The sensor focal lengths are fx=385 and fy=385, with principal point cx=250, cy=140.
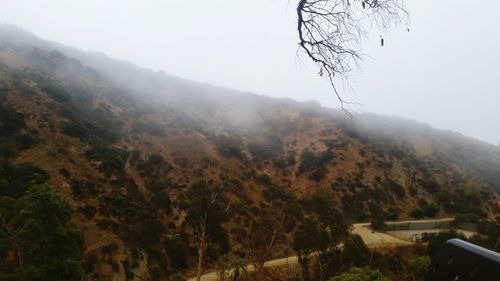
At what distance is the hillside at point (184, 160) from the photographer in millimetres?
31156

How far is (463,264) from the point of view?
56.8 inches

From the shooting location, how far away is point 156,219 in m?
33.7

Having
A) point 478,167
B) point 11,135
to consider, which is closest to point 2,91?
point 11,135

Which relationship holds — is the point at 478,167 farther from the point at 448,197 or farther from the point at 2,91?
the point at 2,91

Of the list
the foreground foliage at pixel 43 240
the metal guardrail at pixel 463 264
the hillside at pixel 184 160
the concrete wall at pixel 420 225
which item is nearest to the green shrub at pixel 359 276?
the foreground foliage at pixel 43 240

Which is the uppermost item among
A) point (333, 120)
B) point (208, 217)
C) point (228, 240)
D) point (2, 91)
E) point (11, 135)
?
point (333, 120)

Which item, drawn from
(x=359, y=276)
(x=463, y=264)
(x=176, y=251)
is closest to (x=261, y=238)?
(x=176, y=251)

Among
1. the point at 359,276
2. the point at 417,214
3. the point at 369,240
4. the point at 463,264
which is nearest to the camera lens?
the point at 463,264

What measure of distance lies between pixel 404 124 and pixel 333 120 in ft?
59.7

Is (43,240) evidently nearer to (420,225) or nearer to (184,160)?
(184,160)

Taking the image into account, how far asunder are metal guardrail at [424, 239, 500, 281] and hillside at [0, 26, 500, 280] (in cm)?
2201

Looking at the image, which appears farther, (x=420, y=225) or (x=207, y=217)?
(x=420, y=225)

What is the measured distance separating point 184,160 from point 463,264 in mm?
44951

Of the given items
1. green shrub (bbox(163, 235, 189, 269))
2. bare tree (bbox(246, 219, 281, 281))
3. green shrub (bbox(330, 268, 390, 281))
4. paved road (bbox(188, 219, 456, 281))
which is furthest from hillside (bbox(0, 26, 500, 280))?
green shrub (bbox(330, 268, 390, 281))
